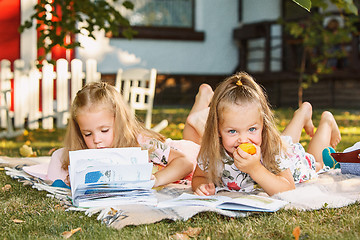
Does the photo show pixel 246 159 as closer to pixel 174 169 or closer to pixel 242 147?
pixel 242 147

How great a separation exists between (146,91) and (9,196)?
4.50m

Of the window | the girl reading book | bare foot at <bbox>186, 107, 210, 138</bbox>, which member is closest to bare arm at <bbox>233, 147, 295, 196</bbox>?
the girl reading book

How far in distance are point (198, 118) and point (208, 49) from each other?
1004 centimetres

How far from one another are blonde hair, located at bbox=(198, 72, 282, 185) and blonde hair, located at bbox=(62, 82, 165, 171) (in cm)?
50

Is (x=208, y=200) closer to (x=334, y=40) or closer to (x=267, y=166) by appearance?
(x=267, y=166)

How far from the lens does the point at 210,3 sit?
1362cm

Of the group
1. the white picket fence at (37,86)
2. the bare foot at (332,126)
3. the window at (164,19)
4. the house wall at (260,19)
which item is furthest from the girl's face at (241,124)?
the house wall at (260,19)

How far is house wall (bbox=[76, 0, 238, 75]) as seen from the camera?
12594 mm

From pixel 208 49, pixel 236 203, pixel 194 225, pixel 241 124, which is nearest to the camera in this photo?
pixel 194 225

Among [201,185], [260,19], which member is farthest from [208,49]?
[201,185]

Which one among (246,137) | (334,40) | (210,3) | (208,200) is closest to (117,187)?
(208,200)

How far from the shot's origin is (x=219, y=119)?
279 centimetres

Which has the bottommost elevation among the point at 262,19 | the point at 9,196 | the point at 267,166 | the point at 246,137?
the point at 9,196

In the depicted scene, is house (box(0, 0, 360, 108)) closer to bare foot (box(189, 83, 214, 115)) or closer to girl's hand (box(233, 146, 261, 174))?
bare foot (box(189, 83, 214, 115))
